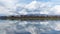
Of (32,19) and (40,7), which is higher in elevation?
(40,7)

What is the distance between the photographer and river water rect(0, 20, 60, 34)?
1.09 metres

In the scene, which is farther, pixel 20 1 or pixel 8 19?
pixel 20 1

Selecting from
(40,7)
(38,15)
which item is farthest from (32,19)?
(40,7)

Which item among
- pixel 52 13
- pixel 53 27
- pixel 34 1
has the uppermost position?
pixel 34 1

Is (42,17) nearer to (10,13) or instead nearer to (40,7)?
(40,7)

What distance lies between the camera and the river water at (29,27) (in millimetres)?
1090

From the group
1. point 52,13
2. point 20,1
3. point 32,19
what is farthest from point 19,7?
Answer: point 52,13

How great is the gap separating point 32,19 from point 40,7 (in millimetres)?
164

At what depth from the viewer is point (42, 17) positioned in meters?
1.05

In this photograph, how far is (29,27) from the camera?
1120 millimetres

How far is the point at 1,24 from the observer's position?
1097mm

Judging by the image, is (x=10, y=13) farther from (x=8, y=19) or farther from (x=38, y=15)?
(x=38, y=15)

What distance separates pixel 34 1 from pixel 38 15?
0.18 m

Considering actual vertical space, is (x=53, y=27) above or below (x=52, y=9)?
below
